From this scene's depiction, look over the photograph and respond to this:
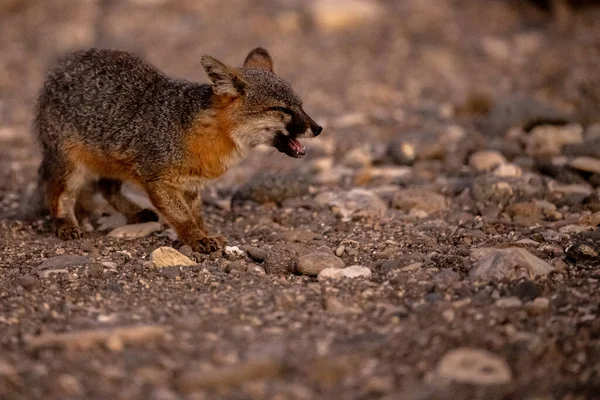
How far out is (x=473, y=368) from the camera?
15.5 ft

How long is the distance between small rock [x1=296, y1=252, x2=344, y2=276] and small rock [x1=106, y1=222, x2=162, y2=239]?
2009 millimetres

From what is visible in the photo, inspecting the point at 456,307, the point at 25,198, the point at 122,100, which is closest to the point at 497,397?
the point at 456,307

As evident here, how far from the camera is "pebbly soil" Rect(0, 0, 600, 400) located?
473 cm

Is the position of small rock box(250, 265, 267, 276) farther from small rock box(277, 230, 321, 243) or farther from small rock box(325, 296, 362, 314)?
small rock box(325, 296, 362, 314)

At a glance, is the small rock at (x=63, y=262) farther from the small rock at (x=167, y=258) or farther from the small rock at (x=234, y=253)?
the small rock at (x=234, y=253)

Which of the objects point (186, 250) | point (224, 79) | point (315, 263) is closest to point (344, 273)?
point (315, 263)

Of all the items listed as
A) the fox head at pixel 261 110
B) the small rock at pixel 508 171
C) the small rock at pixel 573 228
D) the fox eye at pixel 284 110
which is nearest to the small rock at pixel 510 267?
the small rock at pixel 573 228

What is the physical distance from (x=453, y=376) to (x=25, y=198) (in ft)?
19.5

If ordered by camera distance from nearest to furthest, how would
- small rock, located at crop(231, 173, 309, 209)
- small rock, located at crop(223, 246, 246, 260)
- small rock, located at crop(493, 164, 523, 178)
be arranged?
1. small rock, located at crop(223, 246, 246, 260)
2. small rock, located at crop(231, 173, 309, 209)
3. small rock, located at crop(493, 164, 523, 178)

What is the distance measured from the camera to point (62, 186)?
8211 mm

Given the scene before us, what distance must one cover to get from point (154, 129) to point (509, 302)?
377cm

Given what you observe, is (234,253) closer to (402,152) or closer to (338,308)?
(338,308)

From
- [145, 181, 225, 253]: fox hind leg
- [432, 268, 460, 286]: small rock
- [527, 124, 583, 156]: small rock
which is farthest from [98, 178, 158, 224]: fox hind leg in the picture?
[527, 124, 583, 156]: small rock

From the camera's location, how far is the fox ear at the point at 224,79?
23.9ft
